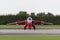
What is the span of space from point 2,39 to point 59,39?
4.31m

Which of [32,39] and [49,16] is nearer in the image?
[32,39]

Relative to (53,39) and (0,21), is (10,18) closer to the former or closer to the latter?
(0,21)

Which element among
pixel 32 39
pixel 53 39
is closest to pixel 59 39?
pixel 53 39

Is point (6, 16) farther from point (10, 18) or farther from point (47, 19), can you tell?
point (47, 19)

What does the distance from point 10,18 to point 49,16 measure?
325 inches

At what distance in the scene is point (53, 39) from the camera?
63.6ft

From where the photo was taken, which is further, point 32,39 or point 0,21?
point 0,21

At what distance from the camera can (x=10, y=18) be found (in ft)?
175

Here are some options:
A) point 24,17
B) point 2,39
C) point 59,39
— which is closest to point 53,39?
point 59,39

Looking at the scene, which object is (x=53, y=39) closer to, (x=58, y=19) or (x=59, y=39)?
(x=59, y=39)

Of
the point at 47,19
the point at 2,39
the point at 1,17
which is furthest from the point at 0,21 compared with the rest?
the point at 2,39

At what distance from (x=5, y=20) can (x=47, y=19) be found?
877cm

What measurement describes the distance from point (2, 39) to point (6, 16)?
111ft

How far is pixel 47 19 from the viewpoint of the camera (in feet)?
176
